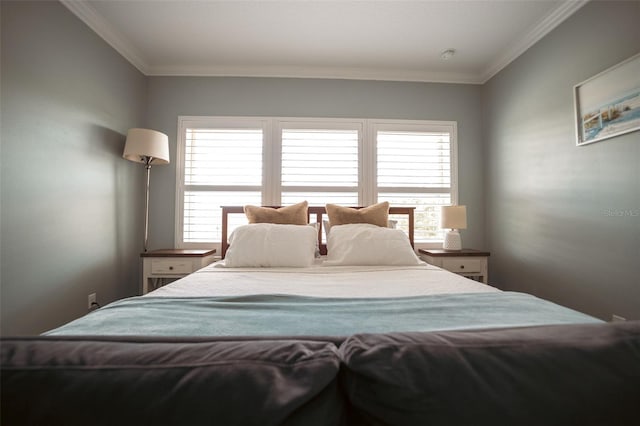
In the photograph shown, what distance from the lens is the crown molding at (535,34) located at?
207 cm

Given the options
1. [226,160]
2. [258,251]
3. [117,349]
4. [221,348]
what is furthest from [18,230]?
[221,348]

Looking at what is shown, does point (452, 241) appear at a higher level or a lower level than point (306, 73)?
lower

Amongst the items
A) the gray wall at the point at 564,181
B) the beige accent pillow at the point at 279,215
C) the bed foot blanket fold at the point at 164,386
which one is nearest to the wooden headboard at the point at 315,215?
the beige accent pillow at the point at 279,215

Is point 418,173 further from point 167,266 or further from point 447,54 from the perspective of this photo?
point 167,266

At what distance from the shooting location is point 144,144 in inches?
96.2

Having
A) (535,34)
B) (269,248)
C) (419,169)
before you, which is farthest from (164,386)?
(535,34)

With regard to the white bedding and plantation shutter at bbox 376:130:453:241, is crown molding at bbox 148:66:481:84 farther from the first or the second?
the white bedding

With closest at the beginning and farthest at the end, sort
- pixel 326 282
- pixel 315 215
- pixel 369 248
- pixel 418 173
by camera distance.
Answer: pixel 326 282, pixel 369 248, pixel 315 215, pixel 418 173

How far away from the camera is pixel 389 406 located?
0.49 meters

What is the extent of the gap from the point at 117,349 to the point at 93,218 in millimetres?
2322

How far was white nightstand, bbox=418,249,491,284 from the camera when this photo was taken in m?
2.62

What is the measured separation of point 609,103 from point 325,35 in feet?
7.06

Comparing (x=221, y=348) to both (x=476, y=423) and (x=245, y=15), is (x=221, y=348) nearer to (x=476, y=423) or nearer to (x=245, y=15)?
(x=476, y=423)

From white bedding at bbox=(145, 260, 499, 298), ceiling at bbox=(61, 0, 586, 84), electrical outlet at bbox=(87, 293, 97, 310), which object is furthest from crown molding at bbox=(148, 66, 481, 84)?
electrical outlet at bbox=(87, 293, 97, 310)
